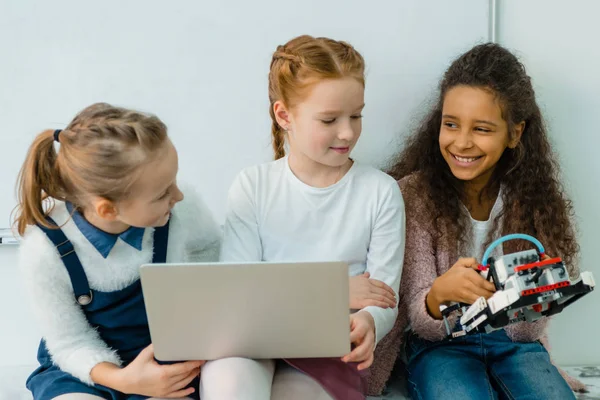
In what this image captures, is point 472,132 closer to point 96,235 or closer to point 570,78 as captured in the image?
point 570,78

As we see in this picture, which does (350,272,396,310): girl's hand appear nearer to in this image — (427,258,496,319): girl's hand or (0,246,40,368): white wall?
(427,258,496,319): girl's hand

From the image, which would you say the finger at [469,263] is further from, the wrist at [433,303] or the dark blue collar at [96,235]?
the dark blue collar at [96,235]

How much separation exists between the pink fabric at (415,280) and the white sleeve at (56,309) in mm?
547

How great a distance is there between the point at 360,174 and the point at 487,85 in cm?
30

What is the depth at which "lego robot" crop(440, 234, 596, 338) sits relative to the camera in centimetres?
100

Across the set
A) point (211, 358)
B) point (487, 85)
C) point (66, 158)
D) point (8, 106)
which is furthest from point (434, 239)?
point (8, 106)

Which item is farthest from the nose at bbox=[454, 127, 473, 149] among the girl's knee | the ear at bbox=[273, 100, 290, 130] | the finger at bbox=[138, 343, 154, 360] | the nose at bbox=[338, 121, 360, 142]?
the finger at bbox=[138, 343, 154, 360]

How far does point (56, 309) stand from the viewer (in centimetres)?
114

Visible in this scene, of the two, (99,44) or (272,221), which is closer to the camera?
(272,221)

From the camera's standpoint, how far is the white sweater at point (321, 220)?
51.2 inches

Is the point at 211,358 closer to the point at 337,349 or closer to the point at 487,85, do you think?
the point at 337,349

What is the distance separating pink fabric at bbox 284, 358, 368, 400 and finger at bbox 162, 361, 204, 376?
6.0 inches

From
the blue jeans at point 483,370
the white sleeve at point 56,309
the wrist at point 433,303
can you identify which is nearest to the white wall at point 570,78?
the blue jeans at point 483,370

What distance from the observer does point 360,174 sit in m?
1.33
